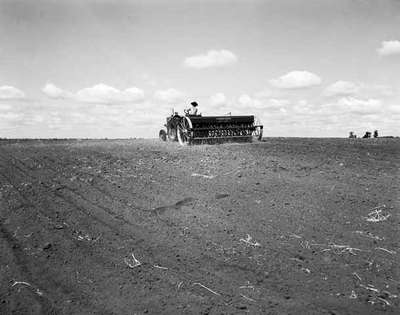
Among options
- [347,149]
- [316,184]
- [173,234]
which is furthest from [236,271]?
[347,149]

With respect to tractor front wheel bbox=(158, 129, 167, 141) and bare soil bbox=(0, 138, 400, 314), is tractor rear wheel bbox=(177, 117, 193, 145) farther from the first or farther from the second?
bare soil bbox=(0, 138, 400, 314)

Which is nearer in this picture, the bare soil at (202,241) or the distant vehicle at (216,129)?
the bare soil at (202,241)

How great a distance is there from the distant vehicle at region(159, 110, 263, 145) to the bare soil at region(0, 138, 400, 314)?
7.13 meters

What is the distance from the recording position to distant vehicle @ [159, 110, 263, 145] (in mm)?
19188

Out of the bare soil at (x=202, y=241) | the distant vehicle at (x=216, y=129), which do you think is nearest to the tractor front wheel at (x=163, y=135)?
the distant vehicle at (x=216, y=129)

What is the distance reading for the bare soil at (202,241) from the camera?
17.9 ft

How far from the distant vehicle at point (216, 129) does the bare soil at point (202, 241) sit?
7.13 metres

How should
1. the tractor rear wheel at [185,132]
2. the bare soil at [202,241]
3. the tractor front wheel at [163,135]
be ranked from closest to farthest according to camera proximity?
the bare soil at [202,241]
the tractor rear wheel at [185,132]
the tractor front wheel at [163,135]

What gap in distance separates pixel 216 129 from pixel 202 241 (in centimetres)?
1278

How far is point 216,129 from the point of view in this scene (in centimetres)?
1952

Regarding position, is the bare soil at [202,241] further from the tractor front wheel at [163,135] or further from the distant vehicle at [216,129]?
the tractor front wheel at [163,135]

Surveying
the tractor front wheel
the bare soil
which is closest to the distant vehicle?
the tractor front wheel

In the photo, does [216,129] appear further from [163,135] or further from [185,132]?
[163,135]

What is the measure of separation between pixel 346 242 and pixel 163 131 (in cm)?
1814
